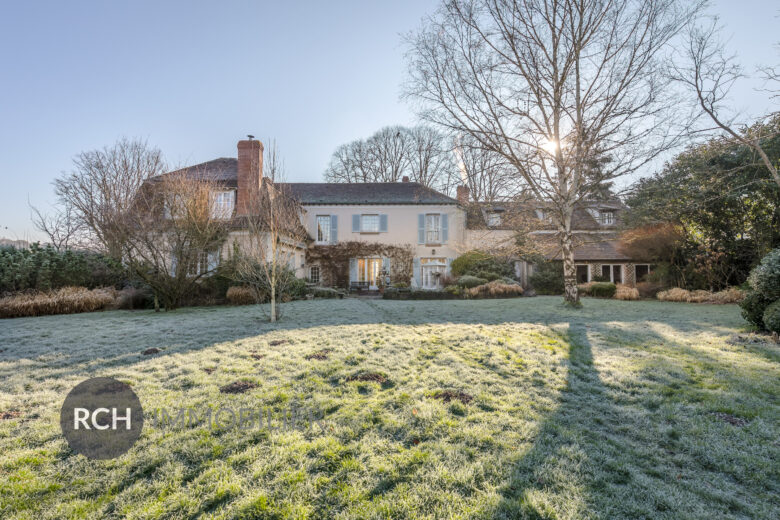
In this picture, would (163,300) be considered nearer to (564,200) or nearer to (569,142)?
(564,200)

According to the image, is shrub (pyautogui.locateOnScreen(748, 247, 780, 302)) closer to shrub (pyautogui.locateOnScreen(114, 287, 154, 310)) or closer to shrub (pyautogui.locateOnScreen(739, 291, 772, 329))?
shrub (pyautogui.locateOnScreen(739, 291, 772, 329))

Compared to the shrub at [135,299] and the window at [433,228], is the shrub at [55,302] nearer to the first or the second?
the shrub at [135,299]

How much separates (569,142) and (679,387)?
28.2ft

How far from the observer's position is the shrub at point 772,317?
5.67 meters

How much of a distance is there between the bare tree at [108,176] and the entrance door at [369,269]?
34.6 ft

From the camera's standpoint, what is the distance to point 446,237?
62.0 feet

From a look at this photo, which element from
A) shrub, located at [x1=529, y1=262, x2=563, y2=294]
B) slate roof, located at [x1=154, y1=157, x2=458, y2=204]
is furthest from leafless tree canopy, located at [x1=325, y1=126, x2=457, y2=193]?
shrub, located at [x1=529, y1=262, x2=563, y2=294]

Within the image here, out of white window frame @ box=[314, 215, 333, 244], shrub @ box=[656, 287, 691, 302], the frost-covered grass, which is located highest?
white window frame @ box=[314, 215, 333, 244]

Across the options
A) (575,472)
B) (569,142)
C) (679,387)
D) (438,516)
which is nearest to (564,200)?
(569,142)

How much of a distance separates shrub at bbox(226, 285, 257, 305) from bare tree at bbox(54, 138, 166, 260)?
5.74 meters

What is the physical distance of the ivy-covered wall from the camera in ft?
62.5

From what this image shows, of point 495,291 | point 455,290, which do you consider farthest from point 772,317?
point 455,290

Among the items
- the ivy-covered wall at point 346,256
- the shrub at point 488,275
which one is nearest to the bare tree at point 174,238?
the ivy-covered wall at point 346,256

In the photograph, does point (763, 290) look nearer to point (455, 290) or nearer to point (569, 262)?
point (569, 262)
